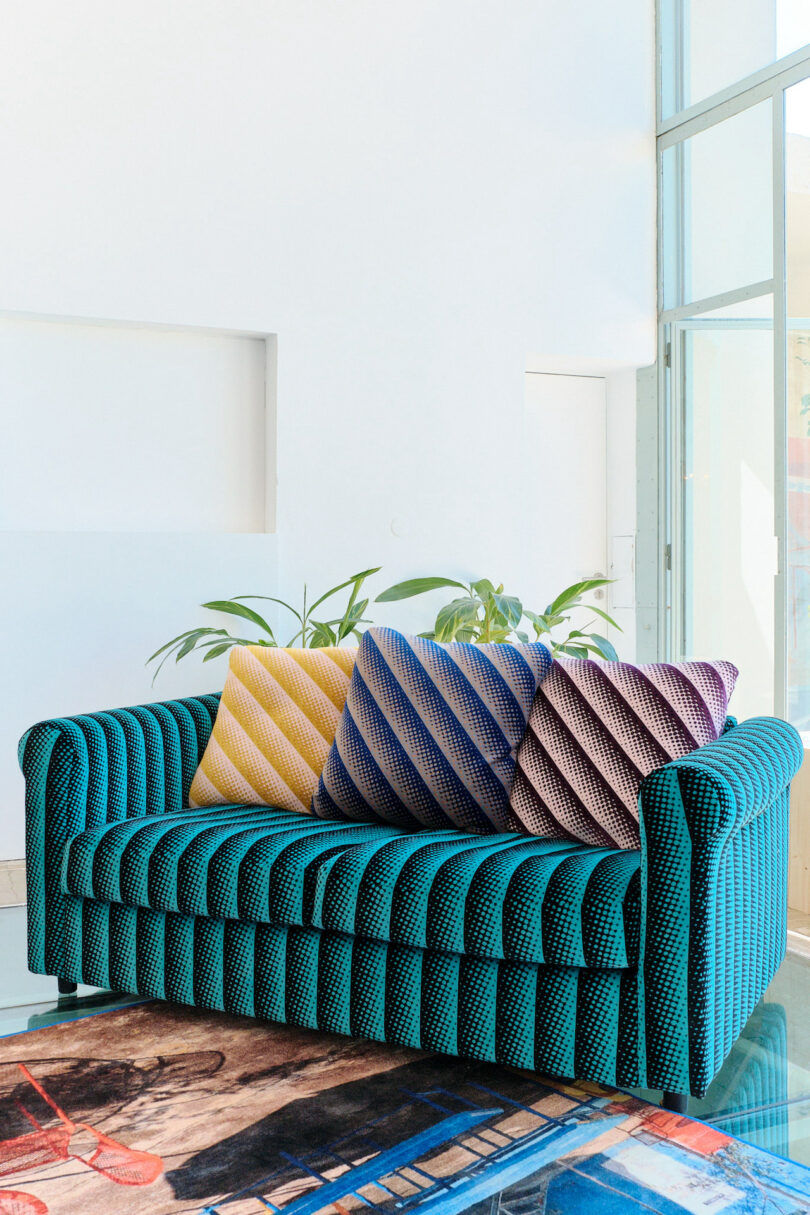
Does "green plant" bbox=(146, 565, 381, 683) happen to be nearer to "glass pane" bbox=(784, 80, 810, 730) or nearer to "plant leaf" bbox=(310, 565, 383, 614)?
"plant leaf" bbox=(310, 565, 383, 614)

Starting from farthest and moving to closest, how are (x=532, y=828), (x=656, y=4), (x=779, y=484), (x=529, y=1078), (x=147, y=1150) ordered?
Answer: 1. (x=656, y=4)
2. (x=779, y=484)
3. (x=532, y=828)
4. (x=529, y=1078)
5. (x=147, y=1150)

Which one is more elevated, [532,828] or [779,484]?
[779,484]

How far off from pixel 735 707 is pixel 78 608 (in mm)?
2598

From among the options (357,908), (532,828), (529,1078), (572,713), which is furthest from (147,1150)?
(572,713)

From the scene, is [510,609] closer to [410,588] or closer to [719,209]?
[410,588]

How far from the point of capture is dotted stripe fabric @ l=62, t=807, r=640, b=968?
1.75m

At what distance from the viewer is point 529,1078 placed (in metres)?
1.89

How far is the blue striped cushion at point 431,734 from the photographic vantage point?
2201 millimetres

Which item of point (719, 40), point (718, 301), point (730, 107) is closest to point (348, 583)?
point (718, 301)

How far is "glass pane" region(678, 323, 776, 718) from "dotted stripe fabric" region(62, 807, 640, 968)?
8.38ft

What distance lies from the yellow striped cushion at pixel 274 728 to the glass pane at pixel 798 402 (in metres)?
→ 2.19

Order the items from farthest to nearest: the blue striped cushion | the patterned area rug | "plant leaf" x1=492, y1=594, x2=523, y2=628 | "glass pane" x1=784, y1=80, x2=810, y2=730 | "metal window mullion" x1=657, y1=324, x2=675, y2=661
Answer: "metal window mullion" x1=657, y1=324, x2=675, y2=661 → "glass pane" x1=784, y1=80, x2=810, y2=730 → "plant leaf" x1=492, y1=594, x2=523, y2=628 → the blue striped cushion → the patterned area rug

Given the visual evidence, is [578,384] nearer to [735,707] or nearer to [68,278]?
[735,707]

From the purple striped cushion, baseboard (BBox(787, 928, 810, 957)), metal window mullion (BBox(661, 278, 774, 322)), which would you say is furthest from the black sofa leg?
metal window mullion (BBox(661, 278, 774, 322))
